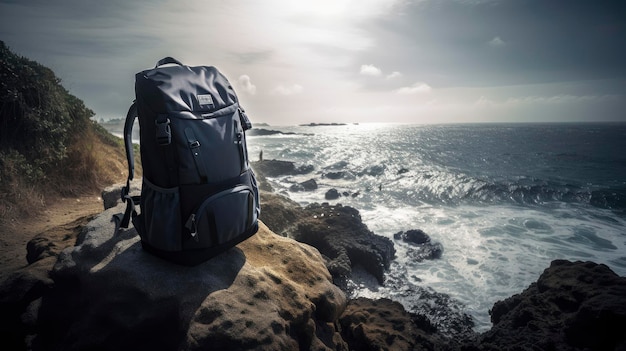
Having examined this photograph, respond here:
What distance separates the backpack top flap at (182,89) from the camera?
2164mm

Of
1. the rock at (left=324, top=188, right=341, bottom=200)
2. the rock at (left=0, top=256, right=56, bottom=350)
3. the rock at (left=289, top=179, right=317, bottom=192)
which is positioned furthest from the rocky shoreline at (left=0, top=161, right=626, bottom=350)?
the rock at (left=289, top=179, right=317, bottom=192)

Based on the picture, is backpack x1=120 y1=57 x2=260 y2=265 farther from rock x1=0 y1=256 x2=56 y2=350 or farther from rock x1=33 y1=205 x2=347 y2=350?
rock x1=0 y1=256 x2=56 y2=350

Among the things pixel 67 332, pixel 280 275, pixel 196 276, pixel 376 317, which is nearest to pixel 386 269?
pixel 376 317

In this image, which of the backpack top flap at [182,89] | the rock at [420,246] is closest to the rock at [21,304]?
the backpack top flap at [182,89]

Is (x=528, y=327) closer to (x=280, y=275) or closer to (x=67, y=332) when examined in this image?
(x=280, y=275)

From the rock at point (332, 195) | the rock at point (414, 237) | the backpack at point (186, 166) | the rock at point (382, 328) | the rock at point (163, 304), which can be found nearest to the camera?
the rock at point (163, 304)

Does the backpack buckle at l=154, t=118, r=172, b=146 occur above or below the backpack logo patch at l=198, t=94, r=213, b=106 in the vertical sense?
below

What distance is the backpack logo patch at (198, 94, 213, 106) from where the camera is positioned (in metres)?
2.34

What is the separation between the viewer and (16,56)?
20.2 ft

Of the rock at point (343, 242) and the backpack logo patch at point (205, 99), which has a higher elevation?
the backpack logo patch at point (205, 99)

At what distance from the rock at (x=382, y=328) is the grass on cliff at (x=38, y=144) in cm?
614

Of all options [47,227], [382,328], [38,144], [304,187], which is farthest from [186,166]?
[304,187]

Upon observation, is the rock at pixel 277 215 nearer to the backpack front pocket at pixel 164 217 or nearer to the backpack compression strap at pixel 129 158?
the backpack compression strap at pixel 129 158

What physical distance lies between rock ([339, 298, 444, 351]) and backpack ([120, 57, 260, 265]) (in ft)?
7.00
